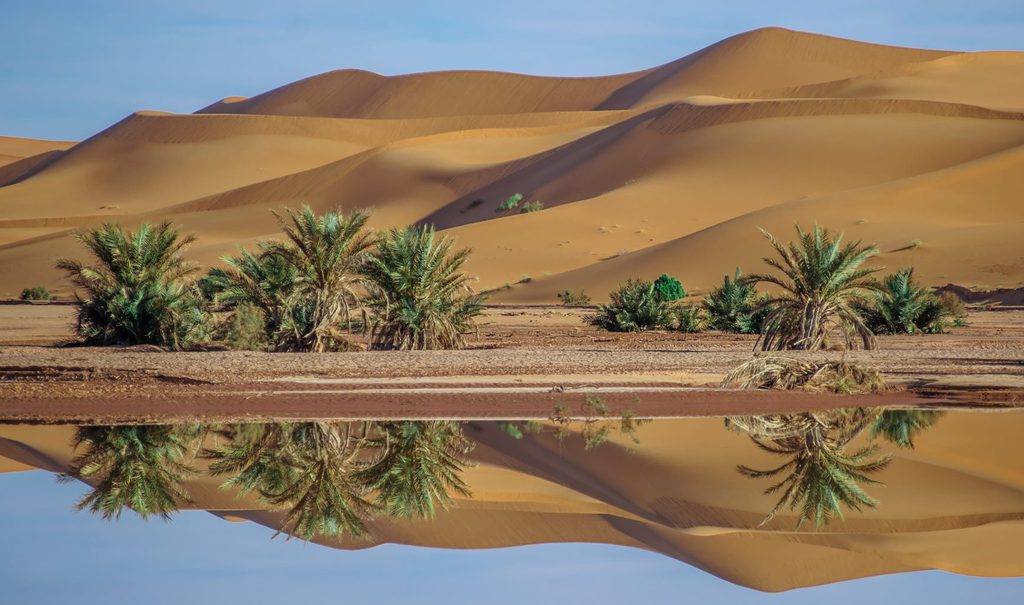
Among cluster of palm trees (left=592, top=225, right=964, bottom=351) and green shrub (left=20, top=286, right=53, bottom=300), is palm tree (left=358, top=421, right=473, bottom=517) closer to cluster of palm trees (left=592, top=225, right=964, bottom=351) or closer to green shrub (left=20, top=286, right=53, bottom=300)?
cluster of palm trees (left=592, top=225, right=964, bottom=351)

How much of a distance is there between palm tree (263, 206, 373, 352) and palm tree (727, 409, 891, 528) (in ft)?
27.6

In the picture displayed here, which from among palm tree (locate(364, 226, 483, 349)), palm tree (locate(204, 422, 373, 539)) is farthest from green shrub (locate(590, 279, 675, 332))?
palm tree (locate(204, 422, 373, 539))

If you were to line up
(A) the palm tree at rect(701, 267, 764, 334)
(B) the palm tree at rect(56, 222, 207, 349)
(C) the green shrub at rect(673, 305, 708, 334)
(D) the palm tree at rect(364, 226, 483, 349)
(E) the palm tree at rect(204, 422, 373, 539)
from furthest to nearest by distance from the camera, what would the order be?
1. (C) the green shrub at rect(673, 305, 708, 334)
2. (A) the palm tree at rect(701, 267, 764, 334)
3. (B) the palm tree at rect(56, 222, 207, 349)
4. (D) the palm tree at rect(364, 226, 483, 349)
5. (E) the palm tree at rect(204, 422, 373, 539)

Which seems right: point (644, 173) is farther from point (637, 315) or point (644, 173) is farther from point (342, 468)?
point (342, 468)

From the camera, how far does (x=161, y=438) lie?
1376cm

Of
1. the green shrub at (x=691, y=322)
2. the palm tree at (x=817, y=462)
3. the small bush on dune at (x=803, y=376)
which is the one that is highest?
the green shrub at (x=691, y=322)

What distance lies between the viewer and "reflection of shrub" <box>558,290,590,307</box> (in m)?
42.1

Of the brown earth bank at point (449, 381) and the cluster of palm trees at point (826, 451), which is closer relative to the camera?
the cluster of palm trees at point (826, 451)

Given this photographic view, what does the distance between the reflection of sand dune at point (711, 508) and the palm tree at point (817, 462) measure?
6.9 inches

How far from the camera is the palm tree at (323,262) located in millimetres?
21469

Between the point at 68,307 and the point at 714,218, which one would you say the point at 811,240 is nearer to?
the point at 68,307

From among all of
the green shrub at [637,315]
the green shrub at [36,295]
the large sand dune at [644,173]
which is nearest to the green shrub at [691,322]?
the green shrub at [637,315]

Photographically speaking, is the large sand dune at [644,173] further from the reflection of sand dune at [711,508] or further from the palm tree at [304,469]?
the palm tree at [304,469]

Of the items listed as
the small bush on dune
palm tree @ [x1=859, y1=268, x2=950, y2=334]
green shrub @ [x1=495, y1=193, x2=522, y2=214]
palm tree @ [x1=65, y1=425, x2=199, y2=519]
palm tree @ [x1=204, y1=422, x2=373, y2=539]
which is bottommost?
palm tree @ [x1=65, y1=425, x2=199, y2=519]
